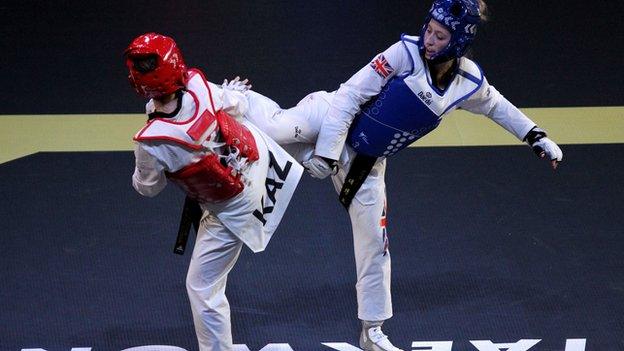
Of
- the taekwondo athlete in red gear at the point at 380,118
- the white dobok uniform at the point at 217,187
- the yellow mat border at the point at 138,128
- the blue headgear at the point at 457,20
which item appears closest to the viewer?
the white dobok uniform at the point at 217,187

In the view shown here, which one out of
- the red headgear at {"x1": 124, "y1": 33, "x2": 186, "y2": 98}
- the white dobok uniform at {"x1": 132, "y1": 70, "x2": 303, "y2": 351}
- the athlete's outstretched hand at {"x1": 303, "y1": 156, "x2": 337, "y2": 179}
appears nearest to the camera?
the red headgear at {"x1": 124, "y1": 33, "x2": 186, "y2": 98}

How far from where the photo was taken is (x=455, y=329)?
4.51m

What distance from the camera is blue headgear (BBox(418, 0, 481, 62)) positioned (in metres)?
3.88

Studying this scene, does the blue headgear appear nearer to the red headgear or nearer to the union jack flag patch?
the union jack flag patch

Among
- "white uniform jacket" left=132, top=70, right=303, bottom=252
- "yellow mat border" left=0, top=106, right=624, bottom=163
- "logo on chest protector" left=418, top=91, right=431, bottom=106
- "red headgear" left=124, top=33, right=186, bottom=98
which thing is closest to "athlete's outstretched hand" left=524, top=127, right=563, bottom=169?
"logo on chest protector" left=418, top=91, right=431, bottom=106

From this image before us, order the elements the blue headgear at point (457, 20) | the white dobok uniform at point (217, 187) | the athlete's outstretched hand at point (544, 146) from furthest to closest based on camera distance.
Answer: the athlete's outstretched hand at point (544, 146) → the blue headgear at point (457, 20) → the white dobok uniform at point (217, 187)

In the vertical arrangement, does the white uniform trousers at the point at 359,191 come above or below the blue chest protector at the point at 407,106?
below

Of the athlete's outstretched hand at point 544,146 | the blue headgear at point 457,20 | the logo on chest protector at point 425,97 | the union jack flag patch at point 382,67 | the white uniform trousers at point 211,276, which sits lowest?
the white uniform trousers at point 211,276

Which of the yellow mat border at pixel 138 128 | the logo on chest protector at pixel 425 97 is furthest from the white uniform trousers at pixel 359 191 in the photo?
the yellow mat border at pixel 138 128

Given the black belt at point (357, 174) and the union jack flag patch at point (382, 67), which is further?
the black belt at point (357, 174)

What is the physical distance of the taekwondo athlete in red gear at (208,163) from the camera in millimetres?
3547

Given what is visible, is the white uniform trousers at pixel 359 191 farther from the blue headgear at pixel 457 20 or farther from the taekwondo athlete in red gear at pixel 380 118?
the blue headgear at pixel 457 20

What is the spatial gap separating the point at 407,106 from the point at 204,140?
845 mm

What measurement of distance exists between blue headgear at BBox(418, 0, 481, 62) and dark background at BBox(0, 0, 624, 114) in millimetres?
2500
